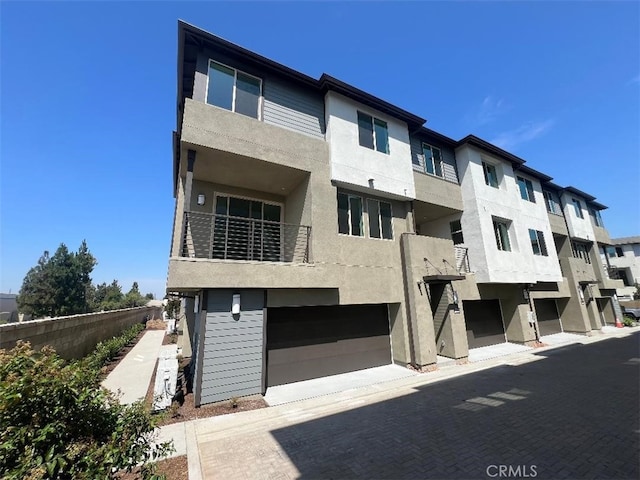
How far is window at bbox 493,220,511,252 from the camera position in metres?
14.4

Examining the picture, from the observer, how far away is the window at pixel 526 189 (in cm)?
1739

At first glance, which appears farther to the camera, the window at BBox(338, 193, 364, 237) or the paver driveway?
the window at BBox(338, 193, 364, 237)

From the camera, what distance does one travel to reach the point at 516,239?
14734 millimetres

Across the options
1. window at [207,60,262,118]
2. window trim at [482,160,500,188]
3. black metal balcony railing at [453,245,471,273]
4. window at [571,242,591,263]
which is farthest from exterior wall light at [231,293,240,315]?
window at [571,242,591,263]

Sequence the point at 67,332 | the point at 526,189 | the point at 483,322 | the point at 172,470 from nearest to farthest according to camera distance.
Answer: the point at 172,470 → the point at 67,332 → the point at 483,322 → the point at 526,189

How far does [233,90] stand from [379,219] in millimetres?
7127

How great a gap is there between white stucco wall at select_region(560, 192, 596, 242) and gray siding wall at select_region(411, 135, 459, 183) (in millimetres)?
13965

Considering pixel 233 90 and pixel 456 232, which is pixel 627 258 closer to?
pixel 456 232

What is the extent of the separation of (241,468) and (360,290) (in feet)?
21.1

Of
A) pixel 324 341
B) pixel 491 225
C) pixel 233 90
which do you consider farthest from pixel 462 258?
pixel 233 90

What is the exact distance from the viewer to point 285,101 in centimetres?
1002

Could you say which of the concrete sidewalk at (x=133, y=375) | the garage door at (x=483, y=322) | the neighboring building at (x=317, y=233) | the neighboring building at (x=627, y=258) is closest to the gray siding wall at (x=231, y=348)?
the neighboring building at (x=317, y=233)

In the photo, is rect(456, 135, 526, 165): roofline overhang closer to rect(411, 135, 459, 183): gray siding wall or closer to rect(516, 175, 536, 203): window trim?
rect(411, 135, 459, 183): gray siding wall

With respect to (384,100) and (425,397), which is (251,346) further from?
(384,100)
